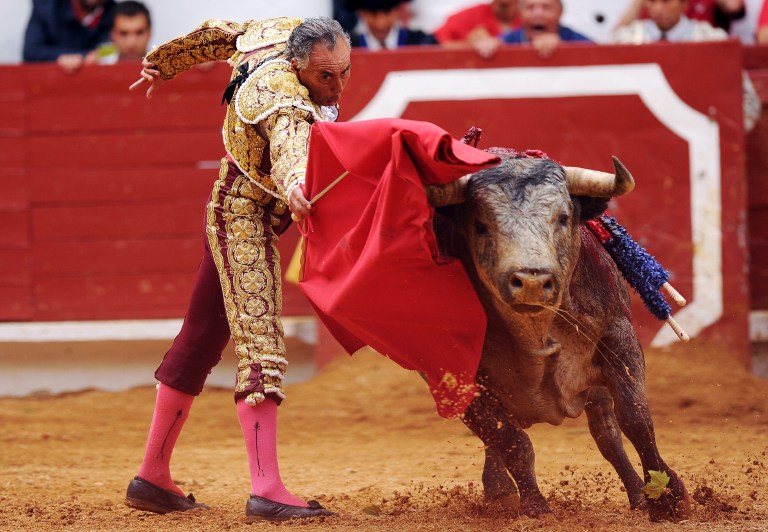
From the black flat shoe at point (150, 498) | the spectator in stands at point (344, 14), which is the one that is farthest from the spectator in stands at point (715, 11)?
the black flat shoe at point (150, 498)

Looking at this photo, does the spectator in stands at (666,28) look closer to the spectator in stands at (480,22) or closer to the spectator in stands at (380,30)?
the spectator in stands at (480,22)

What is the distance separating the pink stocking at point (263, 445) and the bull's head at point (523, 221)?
2.16ft

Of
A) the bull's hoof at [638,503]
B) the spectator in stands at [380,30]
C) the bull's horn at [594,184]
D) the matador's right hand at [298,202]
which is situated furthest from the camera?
the spectator in stands at [380,30]

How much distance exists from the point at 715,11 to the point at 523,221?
163 inches

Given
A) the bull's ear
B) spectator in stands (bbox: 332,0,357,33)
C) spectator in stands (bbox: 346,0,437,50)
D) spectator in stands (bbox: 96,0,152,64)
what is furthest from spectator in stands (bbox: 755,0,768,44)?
the bull's ear

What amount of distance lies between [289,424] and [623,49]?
2.40 m

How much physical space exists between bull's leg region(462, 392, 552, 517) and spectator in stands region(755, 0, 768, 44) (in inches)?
149

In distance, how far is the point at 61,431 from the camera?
5.42 meters

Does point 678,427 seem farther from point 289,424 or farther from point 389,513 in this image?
point 389,513

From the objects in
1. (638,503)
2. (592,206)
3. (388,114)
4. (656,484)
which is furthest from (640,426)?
(388,114)

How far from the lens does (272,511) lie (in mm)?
3340

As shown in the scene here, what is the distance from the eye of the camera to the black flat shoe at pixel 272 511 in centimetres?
334

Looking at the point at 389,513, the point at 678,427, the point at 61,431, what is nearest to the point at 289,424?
the point at 61,431

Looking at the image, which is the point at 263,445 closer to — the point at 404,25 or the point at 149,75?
the point at 149,75
